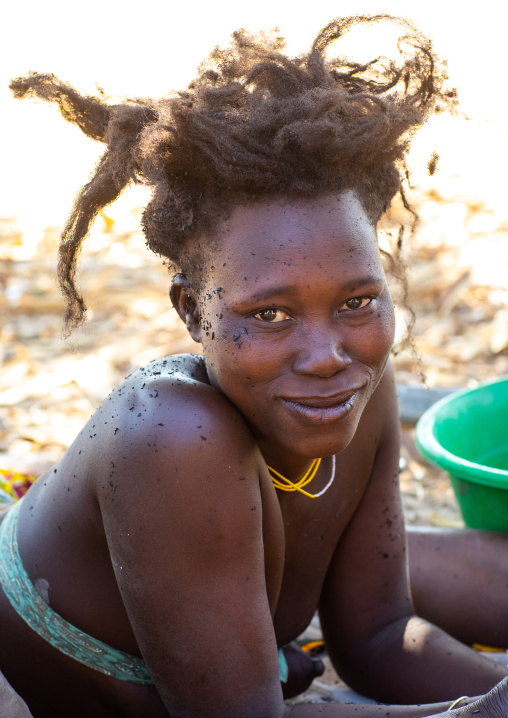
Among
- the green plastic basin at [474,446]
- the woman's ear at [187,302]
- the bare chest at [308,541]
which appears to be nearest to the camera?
the woman's ear at [187,302]

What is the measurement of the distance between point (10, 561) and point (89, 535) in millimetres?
288

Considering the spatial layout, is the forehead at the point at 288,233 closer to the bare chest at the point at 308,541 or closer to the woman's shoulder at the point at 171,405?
the woman's shoulder at the point at 171,405

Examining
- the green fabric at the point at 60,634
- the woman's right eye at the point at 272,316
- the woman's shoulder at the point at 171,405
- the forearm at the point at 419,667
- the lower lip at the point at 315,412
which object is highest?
the woman's right eye at the point at 272,316

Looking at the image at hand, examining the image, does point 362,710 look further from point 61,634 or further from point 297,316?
point 297,316

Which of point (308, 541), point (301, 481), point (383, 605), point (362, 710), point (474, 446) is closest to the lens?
point (362, 710)

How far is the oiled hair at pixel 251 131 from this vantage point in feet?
5.37

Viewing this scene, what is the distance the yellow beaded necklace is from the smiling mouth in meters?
0.34

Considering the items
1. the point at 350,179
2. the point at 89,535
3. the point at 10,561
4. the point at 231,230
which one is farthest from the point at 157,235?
the point at 10,561

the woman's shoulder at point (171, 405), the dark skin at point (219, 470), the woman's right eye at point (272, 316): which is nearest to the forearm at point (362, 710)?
the dark skin at point (219, 470)

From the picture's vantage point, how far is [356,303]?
170cm

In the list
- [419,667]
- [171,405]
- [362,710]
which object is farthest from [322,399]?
[419,667]

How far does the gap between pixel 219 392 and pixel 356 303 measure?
36 cm

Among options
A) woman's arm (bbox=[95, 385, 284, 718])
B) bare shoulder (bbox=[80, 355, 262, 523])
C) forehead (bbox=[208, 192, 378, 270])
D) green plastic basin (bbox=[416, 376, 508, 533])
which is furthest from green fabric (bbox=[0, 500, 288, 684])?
green plastic basin (bbox=[416, 376, 508, 533])

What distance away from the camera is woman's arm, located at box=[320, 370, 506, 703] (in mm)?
2182
